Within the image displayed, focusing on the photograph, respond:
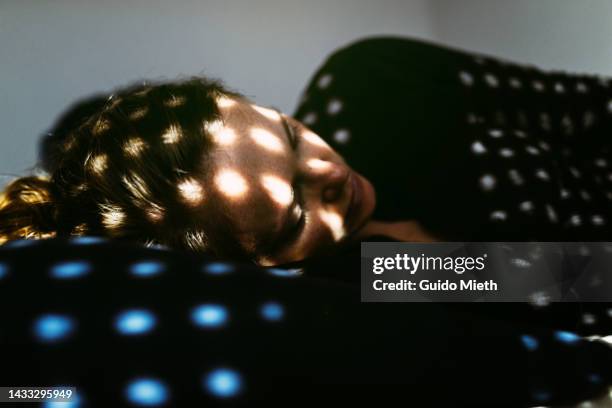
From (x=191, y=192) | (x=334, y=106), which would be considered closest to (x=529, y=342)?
(x=191, y=192)

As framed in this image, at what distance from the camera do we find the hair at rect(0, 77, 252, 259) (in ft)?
2.44

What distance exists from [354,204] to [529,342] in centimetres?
46

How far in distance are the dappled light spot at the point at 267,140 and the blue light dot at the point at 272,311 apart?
362mm

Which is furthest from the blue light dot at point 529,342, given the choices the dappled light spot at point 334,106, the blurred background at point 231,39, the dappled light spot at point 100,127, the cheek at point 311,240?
the blurred background at point 231,39

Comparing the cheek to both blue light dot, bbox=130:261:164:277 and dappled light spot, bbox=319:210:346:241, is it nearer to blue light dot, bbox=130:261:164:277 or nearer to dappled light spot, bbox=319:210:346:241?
dappled light spot, bbox=319:210:346:241

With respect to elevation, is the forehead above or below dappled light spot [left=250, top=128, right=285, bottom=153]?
below

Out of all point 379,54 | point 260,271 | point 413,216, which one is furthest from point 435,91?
point 260,271

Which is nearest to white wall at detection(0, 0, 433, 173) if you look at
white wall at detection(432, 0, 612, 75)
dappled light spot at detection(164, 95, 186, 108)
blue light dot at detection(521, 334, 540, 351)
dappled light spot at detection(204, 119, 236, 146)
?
white wall at detection(432, 0, 612, 75)

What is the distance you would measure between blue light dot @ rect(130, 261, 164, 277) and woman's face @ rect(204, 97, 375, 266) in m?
0.27

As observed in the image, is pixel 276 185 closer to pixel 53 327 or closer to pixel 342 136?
pixel 53 327

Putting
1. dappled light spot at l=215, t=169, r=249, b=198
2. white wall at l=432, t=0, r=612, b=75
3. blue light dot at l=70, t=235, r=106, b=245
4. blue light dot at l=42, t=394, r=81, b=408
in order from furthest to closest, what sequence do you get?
white wall at l=432, t=0, r=612, b=75
dappled light spot at l=215, t=169, r=249, b=198
blue light dot at l=70, t=235, r=106, b=245
blue light dot at l=42, t=394, r=81, b=408

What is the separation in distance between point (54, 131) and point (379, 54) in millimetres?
936

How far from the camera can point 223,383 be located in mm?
412

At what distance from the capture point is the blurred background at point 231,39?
1.31 m
